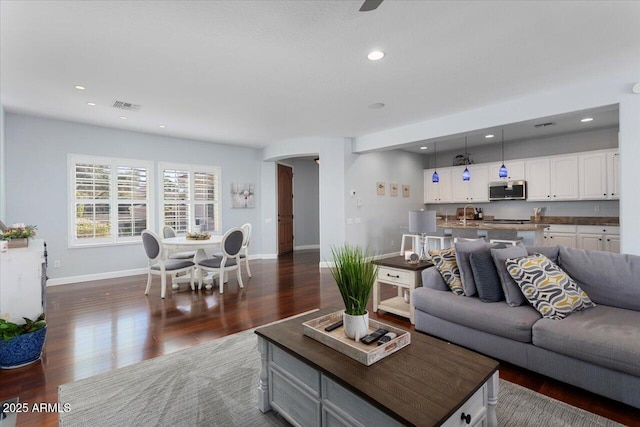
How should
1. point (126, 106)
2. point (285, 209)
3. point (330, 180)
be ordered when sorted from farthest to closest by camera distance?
point (285, 209)
point (330, 180)
point (126, 106)

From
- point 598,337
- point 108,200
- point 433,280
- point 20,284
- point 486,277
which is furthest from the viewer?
point 108,200

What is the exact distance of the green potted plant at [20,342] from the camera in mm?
2389

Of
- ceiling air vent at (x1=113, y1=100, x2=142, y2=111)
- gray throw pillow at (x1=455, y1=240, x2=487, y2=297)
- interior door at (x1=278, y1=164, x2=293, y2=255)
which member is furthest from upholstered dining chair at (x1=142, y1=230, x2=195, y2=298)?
interior door at (x1=278, y1=164, x2=293, y2=255)

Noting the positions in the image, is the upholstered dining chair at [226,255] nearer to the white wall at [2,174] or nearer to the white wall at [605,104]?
the white wall at [2,174]

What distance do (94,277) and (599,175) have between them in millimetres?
9598

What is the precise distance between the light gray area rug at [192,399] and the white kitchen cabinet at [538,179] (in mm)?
5853

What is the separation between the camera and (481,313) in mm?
2432

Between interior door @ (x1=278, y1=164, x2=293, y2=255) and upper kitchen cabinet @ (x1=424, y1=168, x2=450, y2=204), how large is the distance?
3.92 m

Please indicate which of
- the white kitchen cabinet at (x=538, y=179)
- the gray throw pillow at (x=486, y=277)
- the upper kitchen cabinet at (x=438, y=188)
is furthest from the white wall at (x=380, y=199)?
the gray throw pillow at (x=486, y=277)

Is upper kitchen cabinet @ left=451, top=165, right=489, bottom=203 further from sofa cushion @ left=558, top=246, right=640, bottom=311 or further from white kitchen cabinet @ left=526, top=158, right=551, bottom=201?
sofa cushion @ left=558, top=246, right=640, bottom=311

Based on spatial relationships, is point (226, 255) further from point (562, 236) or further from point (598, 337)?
point (562, 236)

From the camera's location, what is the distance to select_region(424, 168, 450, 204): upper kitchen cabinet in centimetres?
821

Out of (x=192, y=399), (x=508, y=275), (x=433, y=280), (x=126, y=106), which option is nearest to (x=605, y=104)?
(x=508, y=275)

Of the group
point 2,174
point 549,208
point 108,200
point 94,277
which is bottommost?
point 94,277
